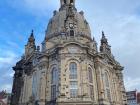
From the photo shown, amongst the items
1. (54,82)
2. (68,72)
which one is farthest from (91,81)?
(54,82)

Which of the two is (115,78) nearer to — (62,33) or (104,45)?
(104,45)

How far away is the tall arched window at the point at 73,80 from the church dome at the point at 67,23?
7274 mm

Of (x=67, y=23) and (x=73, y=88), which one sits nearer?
(x=73, y=88)

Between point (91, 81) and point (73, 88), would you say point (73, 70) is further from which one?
point (91, 81)

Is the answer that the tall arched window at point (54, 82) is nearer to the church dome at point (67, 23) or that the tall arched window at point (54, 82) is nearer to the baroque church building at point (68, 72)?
the baroque church building at point (68, 72)

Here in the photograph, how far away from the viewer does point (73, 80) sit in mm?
43031

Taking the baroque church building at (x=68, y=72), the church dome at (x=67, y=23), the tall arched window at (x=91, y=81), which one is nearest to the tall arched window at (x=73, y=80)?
the baroque church building at (x=68, y=72)

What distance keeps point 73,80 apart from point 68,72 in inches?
64.0

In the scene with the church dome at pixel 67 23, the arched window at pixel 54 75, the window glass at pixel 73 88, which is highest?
the church dome at pixel 67 23

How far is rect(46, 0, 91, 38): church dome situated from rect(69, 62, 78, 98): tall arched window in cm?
727

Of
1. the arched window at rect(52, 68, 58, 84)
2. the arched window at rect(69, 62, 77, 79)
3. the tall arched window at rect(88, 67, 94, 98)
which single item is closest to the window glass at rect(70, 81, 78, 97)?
the arched window at rect(69, 62, 77, 79)

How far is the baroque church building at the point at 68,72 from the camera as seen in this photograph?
42.5 meters

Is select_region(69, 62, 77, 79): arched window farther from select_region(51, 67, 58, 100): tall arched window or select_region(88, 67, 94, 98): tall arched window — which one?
select_region(88, 67, 94, 98): tall arched window

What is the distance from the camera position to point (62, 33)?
163 ft
